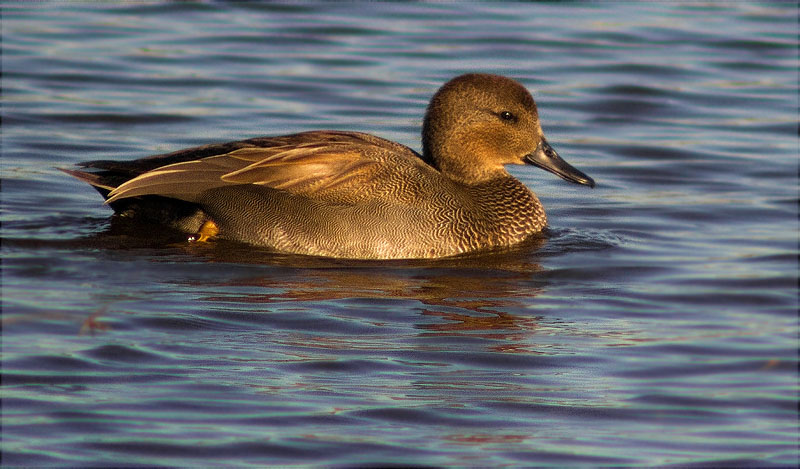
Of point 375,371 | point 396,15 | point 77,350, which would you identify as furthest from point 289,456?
point 396,15

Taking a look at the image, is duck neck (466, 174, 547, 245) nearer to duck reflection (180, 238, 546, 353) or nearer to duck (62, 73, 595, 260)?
duck (62, 73, 595, 260)

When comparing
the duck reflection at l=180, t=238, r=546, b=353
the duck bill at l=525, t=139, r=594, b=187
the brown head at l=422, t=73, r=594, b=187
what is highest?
the brown head at l=422, t=73, r=594, b=187

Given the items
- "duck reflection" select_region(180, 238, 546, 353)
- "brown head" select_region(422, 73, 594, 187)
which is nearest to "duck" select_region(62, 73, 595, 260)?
"brown head" select_region(422, 73, 594, 187)

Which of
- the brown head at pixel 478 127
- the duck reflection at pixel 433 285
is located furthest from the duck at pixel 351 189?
the duck reflection at pixel 433 285

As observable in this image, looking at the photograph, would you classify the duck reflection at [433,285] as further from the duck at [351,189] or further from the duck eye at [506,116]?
the duck eye at [506,116]

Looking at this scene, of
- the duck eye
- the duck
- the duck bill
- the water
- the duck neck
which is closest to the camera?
the water

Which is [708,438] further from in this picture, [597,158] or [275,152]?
[597,158]

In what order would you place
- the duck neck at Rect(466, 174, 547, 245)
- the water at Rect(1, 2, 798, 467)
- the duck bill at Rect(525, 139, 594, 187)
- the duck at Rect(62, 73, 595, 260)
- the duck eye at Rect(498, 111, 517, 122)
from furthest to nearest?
the duck bill at Rect(525, 139, 594, 187) < the duck eye at Rect(498, 111, 517, 122) < the duck neck at Rect(466, 174, 547, 245) < the duck at Rect(62, 73, 595, 260) < the water at Rect(1, 2, 798, 467)

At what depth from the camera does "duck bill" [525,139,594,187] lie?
8484 mm

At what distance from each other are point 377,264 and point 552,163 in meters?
1.54

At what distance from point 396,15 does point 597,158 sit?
16.0 ft

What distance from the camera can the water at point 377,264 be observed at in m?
5.27

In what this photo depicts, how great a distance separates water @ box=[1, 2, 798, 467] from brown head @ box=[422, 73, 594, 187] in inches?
25.1

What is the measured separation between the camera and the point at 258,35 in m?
13.6
